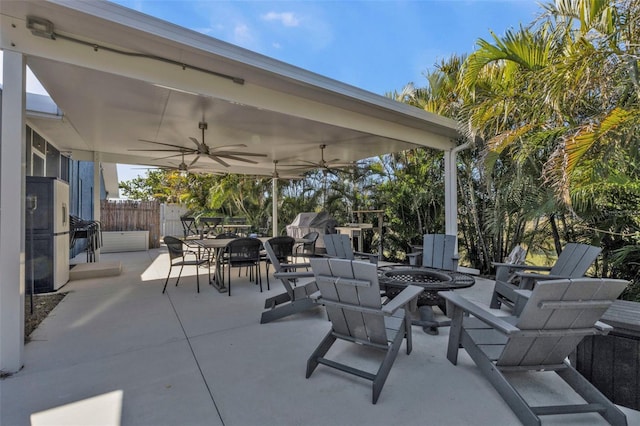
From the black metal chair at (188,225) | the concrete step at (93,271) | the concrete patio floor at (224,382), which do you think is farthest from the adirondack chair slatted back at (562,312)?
the black metal chair at (188,225)

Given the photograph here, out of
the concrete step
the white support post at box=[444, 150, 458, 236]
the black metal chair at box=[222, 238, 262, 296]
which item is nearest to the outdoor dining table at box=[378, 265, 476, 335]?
the black metal chair at box=[222, 238, 262, 296]

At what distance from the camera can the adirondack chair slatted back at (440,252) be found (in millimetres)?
4289

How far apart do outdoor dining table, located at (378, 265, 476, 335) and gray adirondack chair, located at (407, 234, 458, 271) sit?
778mm

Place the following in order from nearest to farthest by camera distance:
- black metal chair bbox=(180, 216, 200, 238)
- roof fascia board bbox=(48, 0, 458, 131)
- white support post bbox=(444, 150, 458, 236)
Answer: roof fascia board bbox=(48, 0, 458, 131) → white support post bbox=(444, 150, 458, 236) → black metal chair bbox=(180, 216, 200, 238)

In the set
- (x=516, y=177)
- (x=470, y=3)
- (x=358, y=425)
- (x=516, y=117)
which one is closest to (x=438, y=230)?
(x=516, y=177)

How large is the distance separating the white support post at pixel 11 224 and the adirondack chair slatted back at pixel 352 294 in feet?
8.04

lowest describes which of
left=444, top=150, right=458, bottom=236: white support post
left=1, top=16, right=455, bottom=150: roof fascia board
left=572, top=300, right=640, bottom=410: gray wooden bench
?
left=572, top=300, right=640, bottom=410: gray wooden bench

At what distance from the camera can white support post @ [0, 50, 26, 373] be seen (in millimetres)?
2396

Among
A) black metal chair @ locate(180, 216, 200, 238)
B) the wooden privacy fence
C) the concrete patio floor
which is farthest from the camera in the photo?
the wooden privacy fence

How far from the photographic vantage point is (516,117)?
452cm

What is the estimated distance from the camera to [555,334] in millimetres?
1828

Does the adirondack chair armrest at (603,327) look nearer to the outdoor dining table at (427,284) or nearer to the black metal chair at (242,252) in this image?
the outdoor dining table at (427,284)

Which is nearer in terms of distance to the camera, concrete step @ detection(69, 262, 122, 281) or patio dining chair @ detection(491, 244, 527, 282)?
patio dining chair @ detection(491, 244, 527, 282)

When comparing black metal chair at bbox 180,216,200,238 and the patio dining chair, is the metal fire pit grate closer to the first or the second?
the patio dining chair
